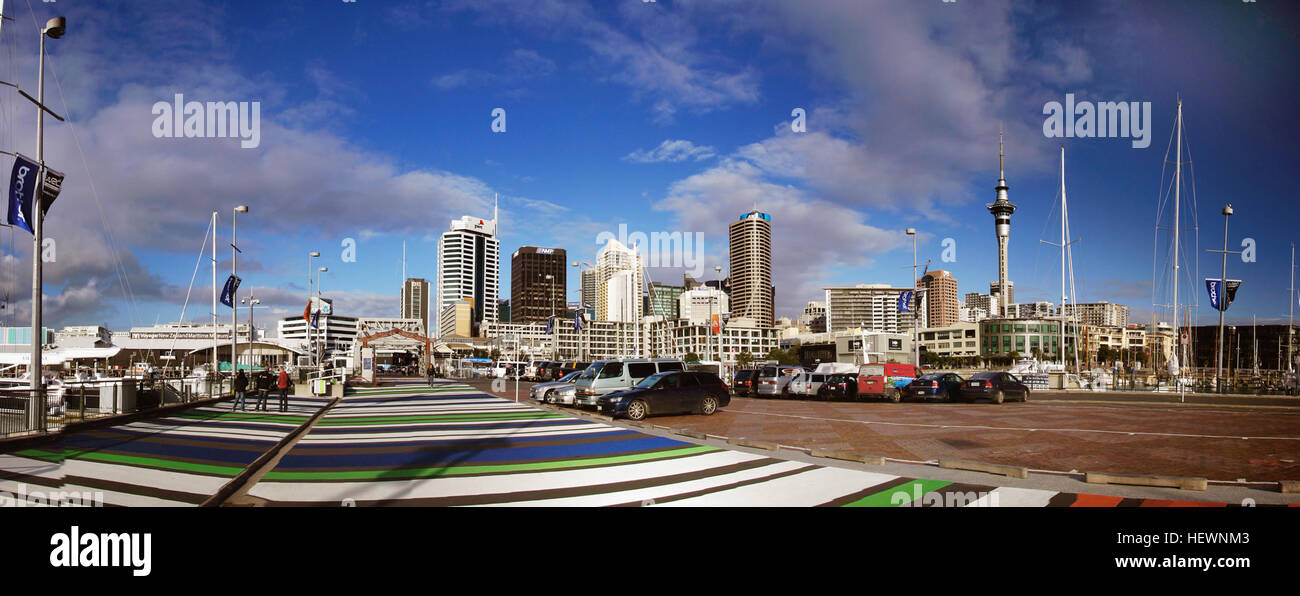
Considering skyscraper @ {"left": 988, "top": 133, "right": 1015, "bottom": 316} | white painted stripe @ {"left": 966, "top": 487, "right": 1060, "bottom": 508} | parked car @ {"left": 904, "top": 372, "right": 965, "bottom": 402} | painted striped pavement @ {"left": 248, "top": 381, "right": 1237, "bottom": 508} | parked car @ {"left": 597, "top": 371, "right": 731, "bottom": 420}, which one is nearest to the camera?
white painted stripe @ {"left": 966, "top": 487, "right": 1060, "bottom": 508}

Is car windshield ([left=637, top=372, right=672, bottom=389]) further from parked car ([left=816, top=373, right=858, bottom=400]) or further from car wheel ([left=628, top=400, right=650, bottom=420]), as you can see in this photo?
parked car ([left=816, top=373, right=858, bottom=400])

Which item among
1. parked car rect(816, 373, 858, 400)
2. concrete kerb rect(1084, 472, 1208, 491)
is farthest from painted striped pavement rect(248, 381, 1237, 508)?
parked car rect(816, 373, 858, 400)

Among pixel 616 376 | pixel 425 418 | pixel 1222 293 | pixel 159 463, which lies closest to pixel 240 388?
pixel 425 418

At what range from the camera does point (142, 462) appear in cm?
1126

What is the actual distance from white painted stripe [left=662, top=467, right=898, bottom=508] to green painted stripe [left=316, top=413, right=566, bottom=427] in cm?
1234

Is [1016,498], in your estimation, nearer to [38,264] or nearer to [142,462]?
[142,462]

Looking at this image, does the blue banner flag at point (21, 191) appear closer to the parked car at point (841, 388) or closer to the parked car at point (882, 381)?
the parked car at point (841, 388)

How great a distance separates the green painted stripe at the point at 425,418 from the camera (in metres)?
19.2

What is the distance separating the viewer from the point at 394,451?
42.8ft

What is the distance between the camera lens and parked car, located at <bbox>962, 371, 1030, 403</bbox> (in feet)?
91.5

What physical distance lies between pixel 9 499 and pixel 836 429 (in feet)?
52.4

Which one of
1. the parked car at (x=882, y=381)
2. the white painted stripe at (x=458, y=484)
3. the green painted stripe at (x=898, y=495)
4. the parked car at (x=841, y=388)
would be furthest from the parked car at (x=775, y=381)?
the green painted stripe at (x=898, y=495)
